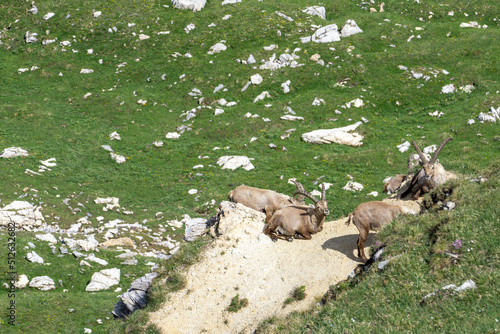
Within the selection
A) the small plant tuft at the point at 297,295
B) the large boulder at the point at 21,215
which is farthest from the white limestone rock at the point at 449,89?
the large boulder at the point at 21,215

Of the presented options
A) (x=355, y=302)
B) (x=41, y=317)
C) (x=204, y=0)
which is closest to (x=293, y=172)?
(x=41, y=317)

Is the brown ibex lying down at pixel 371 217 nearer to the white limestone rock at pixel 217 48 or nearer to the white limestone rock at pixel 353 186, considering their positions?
the white limestone rock at pixel 353 186

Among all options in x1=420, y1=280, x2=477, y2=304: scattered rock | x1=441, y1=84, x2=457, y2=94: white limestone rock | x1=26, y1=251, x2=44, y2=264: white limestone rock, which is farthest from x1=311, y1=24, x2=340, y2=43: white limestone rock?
x1=420, y1=280, x2=477, y2=304: scattered rock

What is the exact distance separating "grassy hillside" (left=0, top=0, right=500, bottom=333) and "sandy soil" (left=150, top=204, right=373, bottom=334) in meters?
4.80

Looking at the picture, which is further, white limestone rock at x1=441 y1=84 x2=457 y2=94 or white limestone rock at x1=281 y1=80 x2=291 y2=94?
white limestone rock at x1=281 y1=80 x2=291 y2=94

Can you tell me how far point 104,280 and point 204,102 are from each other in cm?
2342

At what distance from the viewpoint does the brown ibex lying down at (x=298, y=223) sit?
1640 cm

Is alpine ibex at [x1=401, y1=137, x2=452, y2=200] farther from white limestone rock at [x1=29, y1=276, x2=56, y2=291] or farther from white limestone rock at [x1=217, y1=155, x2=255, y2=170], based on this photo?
white limestone rock at [x1=29, y1=276, x2=56, y2=291]

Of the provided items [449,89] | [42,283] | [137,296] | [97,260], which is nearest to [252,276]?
[137,296]

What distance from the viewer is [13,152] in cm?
3222

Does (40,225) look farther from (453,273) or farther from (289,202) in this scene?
(453,273)

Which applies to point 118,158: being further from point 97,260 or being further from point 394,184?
point 394,184

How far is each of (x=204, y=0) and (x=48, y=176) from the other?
32.2m

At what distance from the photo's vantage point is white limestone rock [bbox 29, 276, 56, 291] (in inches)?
759
